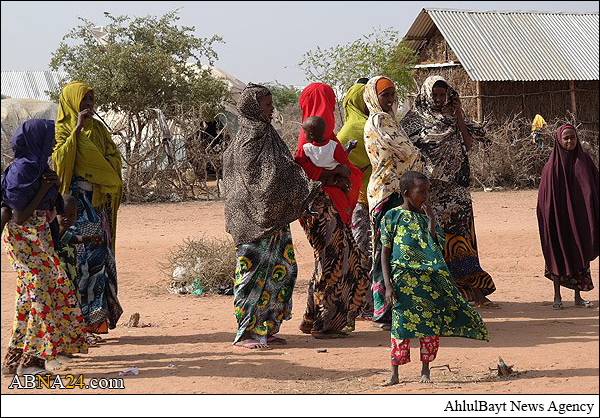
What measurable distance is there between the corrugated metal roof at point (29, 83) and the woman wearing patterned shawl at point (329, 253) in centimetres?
3260

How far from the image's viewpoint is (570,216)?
335 inches

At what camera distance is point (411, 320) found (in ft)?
18.6

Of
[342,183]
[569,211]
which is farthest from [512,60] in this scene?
[342,183]

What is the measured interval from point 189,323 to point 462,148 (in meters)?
2.90

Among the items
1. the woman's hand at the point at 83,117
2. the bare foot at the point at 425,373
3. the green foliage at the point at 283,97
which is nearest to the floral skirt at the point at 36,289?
the woman's hand at the point at 83,117

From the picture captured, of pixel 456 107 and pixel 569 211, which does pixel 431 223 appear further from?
pixel 569 211

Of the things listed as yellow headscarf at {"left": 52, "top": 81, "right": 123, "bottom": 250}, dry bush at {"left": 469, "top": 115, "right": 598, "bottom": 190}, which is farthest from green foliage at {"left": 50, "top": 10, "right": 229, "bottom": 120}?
yellow headscarf at {"left": 52, "top": 81, "right": 123, "bottom": 250}

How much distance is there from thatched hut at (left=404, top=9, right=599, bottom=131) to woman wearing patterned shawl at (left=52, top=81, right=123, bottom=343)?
14303 millimetres

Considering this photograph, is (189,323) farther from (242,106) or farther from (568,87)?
(568,87)

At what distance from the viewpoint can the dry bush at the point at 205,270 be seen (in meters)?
10.0

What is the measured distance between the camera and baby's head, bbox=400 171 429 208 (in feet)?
19.2

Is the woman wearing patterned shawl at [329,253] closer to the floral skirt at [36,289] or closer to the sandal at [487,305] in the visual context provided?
the sandal at [487,305]

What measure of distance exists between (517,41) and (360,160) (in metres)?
15.7

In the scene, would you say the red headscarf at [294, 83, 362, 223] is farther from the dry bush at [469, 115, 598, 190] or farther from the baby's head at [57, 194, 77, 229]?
the dry bush at [469, 115, 598, 190]
